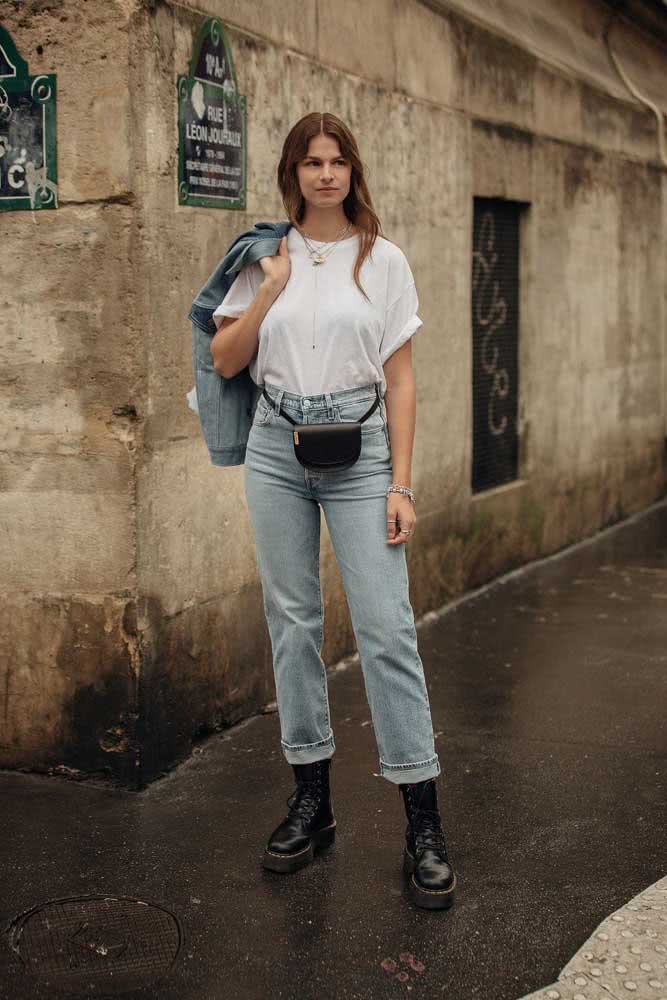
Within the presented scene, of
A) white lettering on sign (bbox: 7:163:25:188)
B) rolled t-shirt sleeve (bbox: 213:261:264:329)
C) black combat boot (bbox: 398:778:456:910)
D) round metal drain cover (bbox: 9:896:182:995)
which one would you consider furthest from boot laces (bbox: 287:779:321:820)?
white lettering on sign (bbox: 7:163:25:188)

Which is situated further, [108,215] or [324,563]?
[324,563]

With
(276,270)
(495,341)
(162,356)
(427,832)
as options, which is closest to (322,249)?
(276,270)

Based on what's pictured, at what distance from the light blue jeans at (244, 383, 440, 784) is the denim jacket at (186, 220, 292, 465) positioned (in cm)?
11

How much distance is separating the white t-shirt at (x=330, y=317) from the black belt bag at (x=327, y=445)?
0.11 metres

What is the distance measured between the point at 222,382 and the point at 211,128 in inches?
56.2

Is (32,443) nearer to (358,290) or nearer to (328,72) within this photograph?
(358,290)

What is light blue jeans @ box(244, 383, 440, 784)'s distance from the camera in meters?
3.86

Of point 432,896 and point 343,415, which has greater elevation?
point 343,415

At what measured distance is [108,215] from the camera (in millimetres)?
4582

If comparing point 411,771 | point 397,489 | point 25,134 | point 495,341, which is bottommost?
point 411,771

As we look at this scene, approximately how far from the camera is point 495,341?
328 inches

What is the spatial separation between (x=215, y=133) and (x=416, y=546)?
2709 mm

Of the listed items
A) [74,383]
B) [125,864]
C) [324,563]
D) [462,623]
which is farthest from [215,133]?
[462,623]

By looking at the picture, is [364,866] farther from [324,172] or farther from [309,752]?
[324,172]
